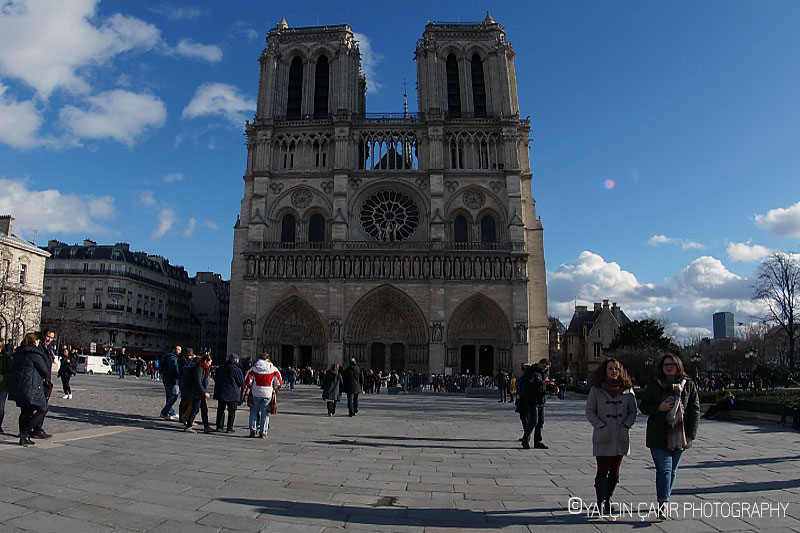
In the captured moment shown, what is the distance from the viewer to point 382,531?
388cm

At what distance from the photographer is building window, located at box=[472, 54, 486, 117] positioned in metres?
37.6

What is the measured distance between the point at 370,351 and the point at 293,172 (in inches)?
500

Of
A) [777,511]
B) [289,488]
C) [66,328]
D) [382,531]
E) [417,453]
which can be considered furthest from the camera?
[66,328]

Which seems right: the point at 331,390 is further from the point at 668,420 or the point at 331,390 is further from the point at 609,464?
the point at 668,420

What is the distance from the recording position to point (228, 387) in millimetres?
8781

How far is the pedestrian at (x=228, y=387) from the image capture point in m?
8.73

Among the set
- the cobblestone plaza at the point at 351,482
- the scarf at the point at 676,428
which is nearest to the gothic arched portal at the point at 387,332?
the cobblestone plaza at the point at 351,482

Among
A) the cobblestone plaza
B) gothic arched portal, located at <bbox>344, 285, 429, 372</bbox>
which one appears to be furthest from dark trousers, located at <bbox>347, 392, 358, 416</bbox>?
gothic arched portal, located at <bbox>344, 285, 429, 372</bbox>

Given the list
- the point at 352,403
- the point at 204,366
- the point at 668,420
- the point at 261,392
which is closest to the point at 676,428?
the point at 668,420

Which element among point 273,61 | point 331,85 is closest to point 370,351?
point 331,85

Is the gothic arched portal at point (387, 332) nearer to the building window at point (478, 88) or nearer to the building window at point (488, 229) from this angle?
the building window at point (488, 229)

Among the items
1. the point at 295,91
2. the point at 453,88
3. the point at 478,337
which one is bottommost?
the point at 478,337

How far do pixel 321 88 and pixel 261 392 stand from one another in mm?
33589

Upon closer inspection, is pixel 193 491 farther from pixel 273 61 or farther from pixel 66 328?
pixel 273 61
